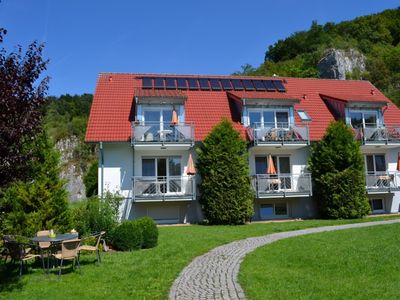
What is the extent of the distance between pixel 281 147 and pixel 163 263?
49.6 ft

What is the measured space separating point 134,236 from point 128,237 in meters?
0.19

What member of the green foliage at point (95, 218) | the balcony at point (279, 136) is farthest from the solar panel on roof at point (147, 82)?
the green foliage at point (95, 218)

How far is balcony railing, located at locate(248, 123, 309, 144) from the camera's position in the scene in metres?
23.5

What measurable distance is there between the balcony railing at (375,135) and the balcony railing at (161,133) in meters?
10.3

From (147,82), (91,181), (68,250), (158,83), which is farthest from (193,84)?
(68,250)

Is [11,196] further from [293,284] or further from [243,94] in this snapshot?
[243,94]

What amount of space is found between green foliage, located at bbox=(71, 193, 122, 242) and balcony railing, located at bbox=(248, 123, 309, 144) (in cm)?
1114

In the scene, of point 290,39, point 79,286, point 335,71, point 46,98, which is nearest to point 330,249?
point 79,286

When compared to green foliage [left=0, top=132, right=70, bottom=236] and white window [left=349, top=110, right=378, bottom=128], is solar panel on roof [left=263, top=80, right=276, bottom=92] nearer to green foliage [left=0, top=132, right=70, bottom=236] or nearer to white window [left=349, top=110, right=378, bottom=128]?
white window [left=349, top=110, right=378, bottom=128]

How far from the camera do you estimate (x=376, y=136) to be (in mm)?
25281

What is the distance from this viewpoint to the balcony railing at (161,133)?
22266 mm

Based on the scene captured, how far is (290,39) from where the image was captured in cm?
8000

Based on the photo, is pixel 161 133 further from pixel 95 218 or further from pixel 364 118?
pixel 364 118

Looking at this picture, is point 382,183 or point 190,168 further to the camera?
point 382,183
